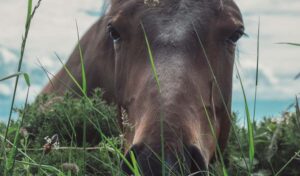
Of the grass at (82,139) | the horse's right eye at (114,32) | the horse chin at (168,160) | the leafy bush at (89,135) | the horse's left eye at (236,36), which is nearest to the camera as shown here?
the horse chin at (168,160)

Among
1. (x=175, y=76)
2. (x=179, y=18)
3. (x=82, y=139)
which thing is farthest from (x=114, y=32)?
(x=175, y=76)

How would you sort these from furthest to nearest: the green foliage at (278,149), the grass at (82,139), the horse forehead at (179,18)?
the green foliage at (278,149) → the horse forehead at (179,18) → the grass at (82,139)

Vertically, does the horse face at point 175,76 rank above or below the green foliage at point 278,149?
above

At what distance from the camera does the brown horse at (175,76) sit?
2766mm

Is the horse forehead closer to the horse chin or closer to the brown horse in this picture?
the brown horse

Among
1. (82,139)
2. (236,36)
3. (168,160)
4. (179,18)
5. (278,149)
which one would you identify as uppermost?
(179,18)

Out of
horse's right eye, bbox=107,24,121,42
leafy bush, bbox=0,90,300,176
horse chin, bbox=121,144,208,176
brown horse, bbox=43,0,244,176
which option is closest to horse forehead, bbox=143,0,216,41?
brown horse, bbox=43,0,244,176

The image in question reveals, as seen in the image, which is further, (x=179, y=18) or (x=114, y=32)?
(x=114, y=32)

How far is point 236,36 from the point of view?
4.19 m

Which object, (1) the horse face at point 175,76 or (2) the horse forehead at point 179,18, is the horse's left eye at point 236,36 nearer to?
(1) the horse face at point 175,76

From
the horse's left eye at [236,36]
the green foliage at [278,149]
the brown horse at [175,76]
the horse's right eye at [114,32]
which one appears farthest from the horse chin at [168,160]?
the green foliage at [278,149]

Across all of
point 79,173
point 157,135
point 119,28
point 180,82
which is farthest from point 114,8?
point 79,173

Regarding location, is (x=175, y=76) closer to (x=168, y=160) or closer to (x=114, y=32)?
(x=168, y=160)

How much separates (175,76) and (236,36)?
1092 millimetres
